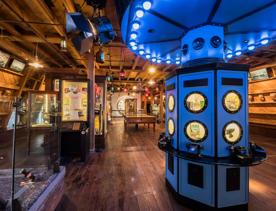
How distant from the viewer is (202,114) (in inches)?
99.6

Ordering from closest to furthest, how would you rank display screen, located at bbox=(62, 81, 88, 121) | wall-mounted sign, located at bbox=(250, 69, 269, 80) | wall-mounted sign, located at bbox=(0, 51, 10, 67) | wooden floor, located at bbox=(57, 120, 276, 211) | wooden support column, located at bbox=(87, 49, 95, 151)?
wooden floor, located at bbox=(57, 120, 276, 211), display screen, located at bbox=(62, 81, 88, 121), wooden support column, located at bbox=(87, 49, 95, 151), wall-mounted sign, located at bbox=(0, 51, 10, 67), wall-mounted sign, located at bbox=(250, 69, 269, 80)

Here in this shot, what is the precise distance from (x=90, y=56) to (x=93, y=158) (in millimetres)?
3115

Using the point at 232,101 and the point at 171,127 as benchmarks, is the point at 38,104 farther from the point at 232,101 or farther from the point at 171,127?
the point at 232,101

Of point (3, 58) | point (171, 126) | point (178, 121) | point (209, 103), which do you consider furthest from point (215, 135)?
point (3, 58)

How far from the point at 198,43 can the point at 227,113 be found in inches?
47.4

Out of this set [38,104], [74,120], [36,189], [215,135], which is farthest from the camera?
[38,104]

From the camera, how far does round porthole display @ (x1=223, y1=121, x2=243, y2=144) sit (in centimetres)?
246

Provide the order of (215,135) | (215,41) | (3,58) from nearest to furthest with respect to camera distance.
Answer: (215,135), (215,41), (3,58)

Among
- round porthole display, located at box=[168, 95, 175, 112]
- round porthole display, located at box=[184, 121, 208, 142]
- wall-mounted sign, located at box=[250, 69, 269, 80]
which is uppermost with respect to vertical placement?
wall-mounted sign, located at box=[250, 69, 269, 80]

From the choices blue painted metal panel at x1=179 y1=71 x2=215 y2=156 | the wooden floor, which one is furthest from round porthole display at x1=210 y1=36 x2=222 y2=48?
the wooden floor

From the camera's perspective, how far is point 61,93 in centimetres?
500

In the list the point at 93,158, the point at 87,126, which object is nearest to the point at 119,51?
the point at 87,126

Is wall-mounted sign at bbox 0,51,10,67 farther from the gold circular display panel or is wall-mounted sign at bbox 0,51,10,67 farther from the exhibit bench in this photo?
the gold circular display panel

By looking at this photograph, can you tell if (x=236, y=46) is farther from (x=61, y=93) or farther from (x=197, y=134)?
(x=61, y=93)
